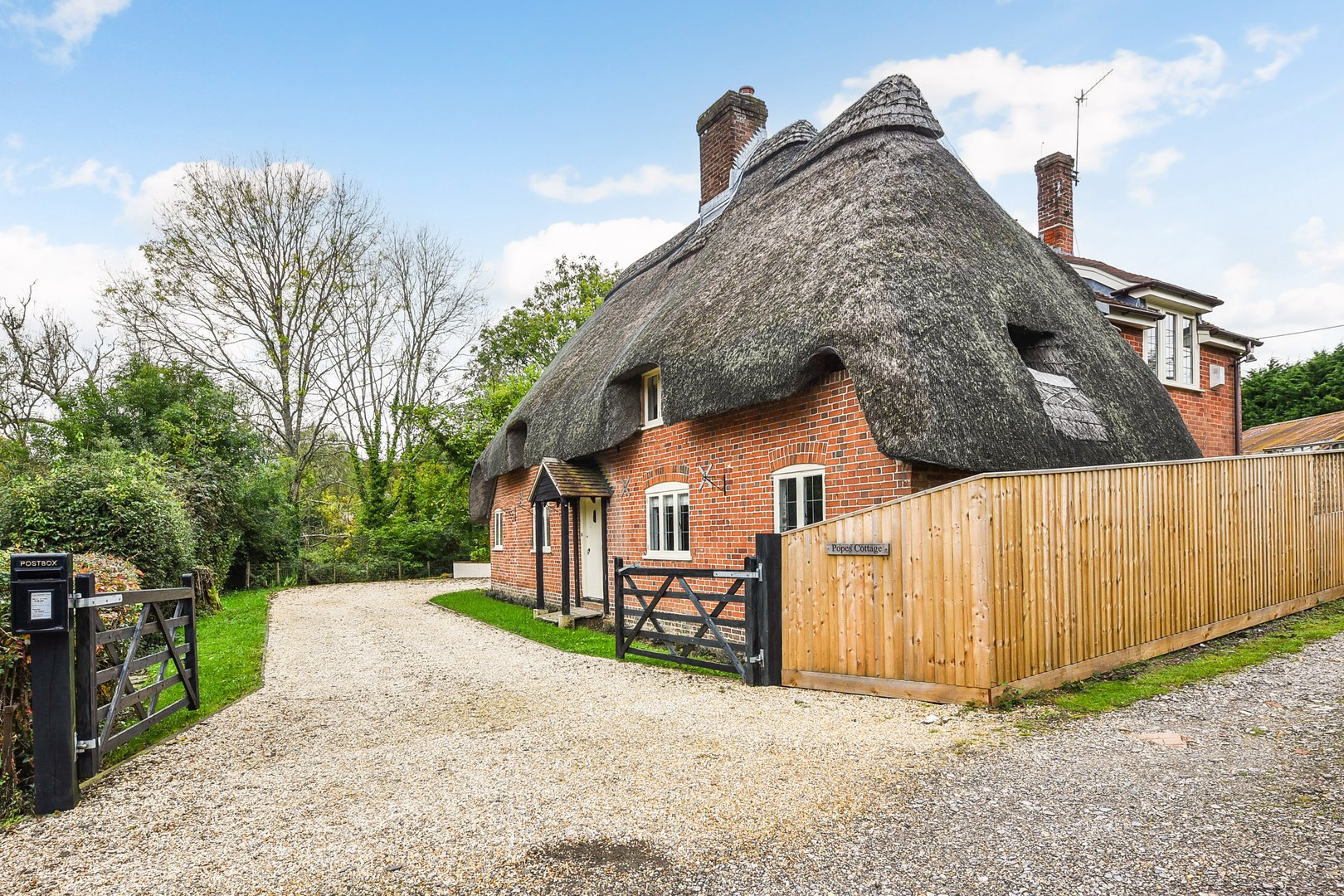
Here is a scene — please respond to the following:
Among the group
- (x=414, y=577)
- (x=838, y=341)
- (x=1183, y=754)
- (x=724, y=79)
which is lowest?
(x=414, y=577)

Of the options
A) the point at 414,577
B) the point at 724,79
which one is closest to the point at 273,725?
the point at 724,79

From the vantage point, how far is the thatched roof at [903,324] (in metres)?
6.85

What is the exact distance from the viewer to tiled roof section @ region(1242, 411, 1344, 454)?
756 inches

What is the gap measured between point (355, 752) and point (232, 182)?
24.9m

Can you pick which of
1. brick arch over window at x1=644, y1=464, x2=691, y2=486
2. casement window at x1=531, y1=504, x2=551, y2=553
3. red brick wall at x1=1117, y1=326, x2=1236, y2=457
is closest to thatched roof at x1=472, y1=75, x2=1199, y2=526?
brick arch over window at x1=644, y1=464, x2=691, y2=486

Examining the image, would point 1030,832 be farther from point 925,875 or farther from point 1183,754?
point 1183,754

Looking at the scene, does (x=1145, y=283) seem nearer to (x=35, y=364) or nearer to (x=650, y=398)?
(x=650, y=398)

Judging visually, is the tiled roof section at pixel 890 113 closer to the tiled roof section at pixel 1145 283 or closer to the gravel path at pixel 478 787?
the tiled roof section at pixel 1145 283

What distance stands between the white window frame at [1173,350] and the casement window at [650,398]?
28.9 feet

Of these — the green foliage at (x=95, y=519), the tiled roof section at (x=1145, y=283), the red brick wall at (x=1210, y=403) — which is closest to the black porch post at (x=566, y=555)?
the green foliage at (x=95, y=519)

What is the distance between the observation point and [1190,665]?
665 cm

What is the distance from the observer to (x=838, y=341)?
24.1ft

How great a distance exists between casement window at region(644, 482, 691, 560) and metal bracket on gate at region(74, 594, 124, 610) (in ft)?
22.3

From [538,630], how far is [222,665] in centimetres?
450
